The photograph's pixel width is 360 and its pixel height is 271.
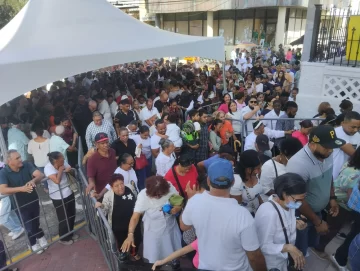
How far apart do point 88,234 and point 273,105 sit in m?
4.14

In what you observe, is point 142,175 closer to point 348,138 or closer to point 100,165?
point 100,165

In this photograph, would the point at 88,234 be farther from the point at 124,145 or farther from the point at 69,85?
the point at 69,85

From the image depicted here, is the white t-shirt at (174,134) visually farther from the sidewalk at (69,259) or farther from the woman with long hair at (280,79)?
the woman with long hair at (280,79)

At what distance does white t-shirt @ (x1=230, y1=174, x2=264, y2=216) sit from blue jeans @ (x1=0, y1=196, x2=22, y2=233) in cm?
276

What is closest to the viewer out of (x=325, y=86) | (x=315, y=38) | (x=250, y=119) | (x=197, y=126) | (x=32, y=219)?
(x=32, y=219)

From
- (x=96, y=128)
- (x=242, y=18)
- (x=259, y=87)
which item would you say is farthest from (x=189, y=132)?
(x=242, y=18)

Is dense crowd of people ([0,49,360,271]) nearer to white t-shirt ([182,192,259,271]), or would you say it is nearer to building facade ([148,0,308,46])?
white t-shirt ([182,192,259,271])

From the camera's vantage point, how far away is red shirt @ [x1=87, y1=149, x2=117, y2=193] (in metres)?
3.92

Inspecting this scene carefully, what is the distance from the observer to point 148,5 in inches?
1219

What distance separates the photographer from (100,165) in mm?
3967

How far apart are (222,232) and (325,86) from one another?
19.2ft

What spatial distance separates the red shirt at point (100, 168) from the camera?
3922 millimetres

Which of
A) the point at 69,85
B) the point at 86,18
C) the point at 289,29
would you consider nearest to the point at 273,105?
the point at 86,18

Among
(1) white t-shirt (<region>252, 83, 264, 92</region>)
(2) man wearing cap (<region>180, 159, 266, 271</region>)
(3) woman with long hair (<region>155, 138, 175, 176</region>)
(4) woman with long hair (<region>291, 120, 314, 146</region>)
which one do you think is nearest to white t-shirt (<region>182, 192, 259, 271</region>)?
(2) man wearing cap (<region>180, 159, 266, 271</region>)
